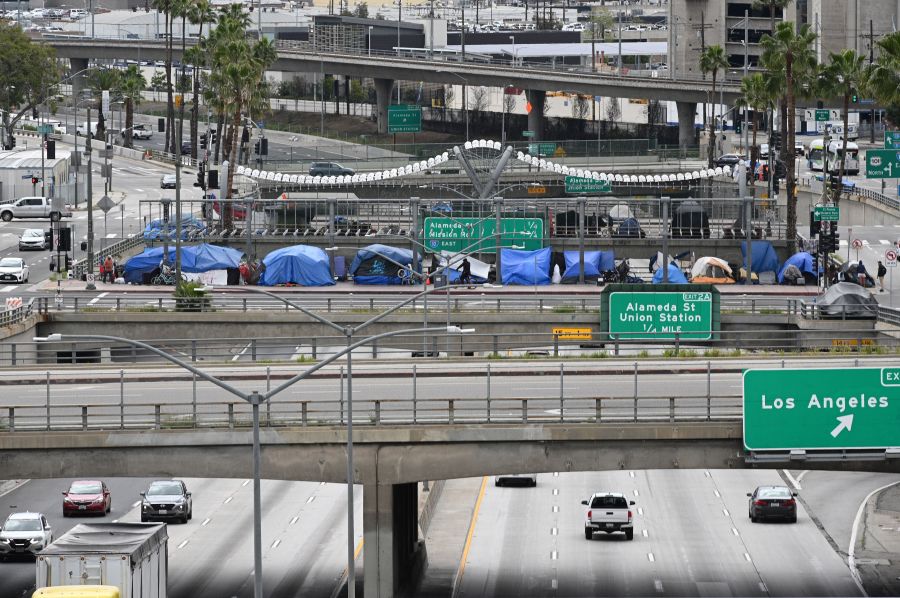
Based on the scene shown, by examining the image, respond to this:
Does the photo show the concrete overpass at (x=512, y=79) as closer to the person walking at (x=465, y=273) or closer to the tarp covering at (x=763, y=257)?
the tarp covering at (x=763, y=257)

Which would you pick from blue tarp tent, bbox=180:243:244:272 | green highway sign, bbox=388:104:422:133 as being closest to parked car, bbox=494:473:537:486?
blue tarp tent, bbox=180:243:244:272

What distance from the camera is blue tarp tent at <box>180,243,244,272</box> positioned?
88.1 meters

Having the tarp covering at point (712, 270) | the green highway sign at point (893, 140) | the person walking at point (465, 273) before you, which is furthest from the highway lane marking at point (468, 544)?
the green highway sign at point (893, 140)

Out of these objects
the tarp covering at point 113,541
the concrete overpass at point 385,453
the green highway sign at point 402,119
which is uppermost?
the green highway sign at point 402,119

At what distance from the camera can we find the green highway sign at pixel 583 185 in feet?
385

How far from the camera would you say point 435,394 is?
4947cm

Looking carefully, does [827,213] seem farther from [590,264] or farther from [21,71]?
[21,71]

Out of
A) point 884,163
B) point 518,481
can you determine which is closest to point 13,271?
point 518,481

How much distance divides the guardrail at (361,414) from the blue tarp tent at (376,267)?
4081cm

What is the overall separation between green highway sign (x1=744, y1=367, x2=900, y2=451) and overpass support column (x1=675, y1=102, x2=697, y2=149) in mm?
129801

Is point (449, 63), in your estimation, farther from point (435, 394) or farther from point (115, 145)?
point (435, 394)

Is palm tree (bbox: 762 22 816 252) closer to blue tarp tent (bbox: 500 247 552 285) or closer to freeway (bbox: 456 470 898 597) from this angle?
blue tarp tent (bbox: 500 247 552 285)

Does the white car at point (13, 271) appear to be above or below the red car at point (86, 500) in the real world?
above

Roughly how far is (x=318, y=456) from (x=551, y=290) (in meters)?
43.3
